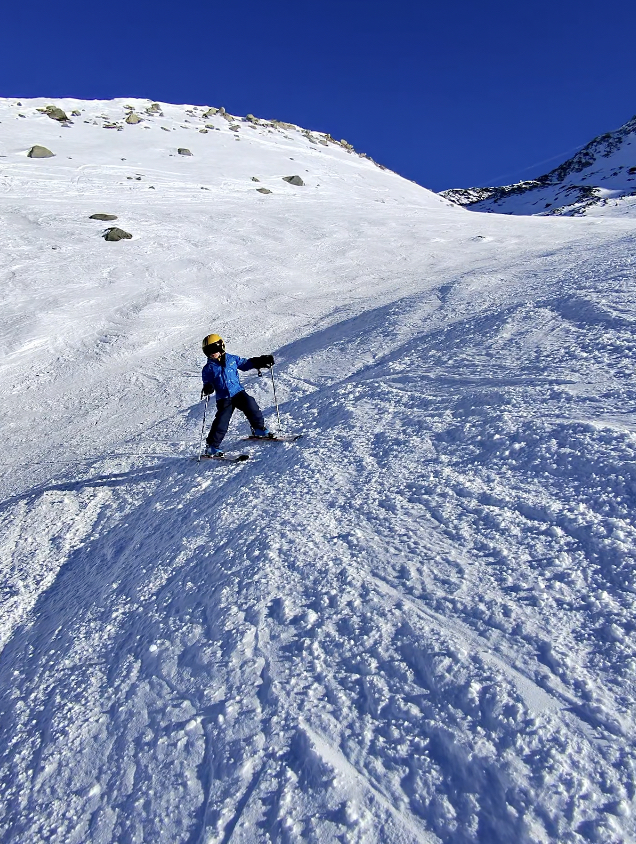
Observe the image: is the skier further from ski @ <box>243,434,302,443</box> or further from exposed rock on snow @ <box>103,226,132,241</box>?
exposed rock on snow @ <box>103,226,132,241</box>

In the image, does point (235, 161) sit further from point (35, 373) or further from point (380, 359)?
point (380, 359)

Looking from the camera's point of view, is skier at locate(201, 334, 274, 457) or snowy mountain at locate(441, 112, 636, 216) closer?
skier at locate(201, 334, 274, 457)

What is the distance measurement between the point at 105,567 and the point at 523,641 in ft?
12.4

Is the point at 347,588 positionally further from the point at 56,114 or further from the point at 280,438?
the point at 56,114

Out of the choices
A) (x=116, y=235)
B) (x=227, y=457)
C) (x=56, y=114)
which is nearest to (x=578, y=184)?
(x=56, y=114)

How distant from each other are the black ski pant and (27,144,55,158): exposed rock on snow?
32.8 m

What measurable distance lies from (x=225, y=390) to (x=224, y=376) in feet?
0.59

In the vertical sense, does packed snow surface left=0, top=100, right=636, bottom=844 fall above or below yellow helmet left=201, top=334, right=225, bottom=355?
below

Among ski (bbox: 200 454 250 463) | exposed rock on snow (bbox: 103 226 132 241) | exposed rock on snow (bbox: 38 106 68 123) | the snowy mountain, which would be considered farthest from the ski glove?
the snowy mountain

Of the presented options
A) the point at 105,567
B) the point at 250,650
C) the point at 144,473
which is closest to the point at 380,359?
the point at 144,473

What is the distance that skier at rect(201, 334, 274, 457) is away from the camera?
6.47 m

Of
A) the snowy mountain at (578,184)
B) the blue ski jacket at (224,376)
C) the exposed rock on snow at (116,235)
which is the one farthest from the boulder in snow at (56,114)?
the snowy mountain at (578,184)

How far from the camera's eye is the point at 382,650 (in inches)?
120

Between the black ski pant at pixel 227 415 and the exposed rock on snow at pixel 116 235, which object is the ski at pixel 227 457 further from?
the exposed rock on snow at pixel 116 235
